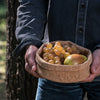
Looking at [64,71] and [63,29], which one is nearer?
[64,71]

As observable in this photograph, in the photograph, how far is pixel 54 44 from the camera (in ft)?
5.73

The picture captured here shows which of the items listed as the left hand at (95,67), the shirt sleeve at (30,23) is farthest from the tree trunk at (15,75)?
the left hand at (95,67)

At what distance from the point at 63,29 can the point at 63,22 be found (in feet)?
0.16

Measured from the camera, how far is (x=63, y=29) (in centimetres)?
187

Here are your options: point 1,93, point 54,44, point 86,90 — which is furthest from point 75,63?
point 1,93

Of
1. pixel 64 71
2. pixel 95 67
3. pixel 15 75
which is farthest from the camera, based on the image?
pixel 15 75

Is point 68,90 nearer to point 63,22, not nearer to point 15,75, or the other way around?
point 63,22

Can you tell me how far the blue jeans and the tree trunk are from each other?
947mm

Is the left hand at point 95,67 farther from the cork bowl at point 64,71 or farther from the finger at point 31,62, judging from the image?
the finger at point 31,62

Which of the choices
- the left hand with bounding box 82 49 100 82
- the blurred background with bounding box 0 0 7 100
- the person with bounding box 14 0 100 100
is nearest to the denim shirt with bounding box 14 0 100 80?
the person with bounding box 14 0 100 100

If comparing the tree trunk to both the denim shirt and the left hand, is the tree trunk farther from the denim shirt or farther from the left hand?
the left hand

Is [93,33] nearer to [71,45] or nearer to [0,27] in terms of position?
[71,45]

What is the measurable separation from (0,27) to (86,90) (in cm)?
643

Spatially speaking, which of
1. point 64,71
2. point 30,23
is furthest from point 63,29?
point 64,71
